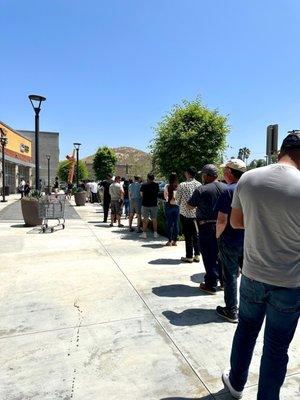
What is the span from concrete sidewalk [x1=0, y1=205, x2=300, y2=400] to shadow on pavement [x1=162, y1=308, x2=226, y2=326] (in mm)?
11

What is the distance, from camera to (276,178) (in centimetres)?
208

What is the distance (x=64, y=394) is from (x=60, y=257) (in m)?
4.44

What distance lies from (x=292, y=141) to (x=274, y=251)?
683mm

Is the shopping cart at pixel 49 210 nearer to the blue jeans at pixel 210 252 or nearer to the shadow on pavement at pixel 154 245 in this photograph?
the shadow on pavement at pixel 154 245

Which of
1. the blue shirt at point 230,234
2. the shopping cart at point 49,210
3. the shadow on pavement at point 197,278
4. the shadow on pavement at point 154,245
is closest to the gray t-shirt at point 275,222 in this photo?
the blue shirt at point 230,234

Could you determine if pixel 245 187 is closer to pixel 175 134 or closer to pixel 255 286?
pixel 255 286

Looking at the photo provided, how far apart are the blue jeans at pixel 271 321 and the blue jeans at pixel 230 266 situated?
140 cm

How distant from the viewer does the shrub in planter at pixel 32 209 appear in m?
11.1

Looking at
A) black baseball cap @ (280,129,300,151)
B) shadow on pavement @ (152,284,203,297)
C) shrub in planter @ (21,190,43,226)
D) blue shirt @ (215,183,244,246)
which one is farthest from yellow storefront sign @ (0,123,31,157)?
black baseball cap @ (280,129,300,151)

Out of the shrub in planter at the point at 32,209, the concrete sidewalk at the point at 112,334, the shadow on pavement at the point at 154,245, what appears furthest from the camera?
the shrub in planter at the point at 32,209

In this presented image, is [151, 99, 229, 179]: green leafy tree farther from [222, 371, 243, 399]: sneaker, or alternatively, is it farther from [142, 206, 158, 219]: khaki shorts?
[222, 371, 243, 399]: sneaker

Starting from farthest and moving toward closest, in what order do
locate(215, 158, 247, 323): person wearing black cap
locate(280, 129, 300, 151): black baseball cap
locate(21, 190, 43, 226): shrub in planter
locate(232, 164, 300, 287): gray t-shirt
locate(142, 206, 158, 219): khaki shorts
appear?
locate(21, 190, 43, 226): shrub in planter < locate(142, 206, 158, 219): khaki shorts < locate(215, 158, 247, 323): person wearing black cap < locate(280, 129, 300, 151): black baseball cap < locate(232, 164, 300, 287): gray t-shirt

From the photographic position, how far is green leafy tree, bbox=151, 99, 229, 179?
9.61 metres

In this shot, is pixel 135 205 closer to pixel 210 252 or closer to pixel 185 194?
pixel 185 194
